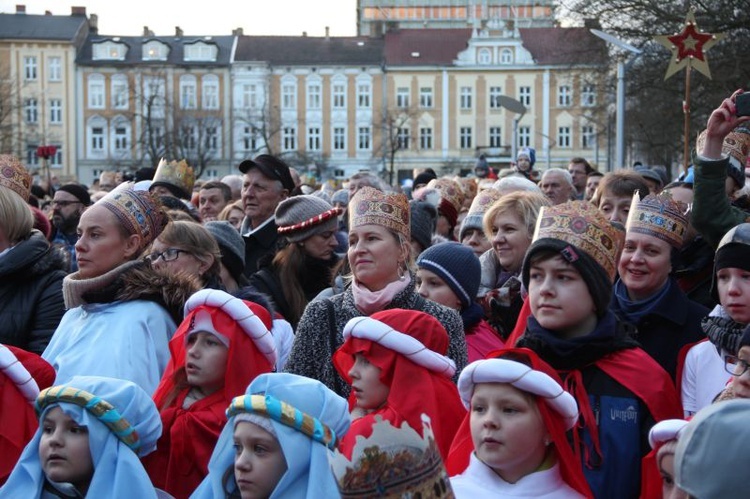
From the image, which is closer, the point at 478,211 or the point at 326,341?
the point at 326,341

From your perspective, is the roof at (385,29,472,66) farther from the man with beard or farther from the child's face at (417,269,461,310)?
the child's face at (417,269,461,310)

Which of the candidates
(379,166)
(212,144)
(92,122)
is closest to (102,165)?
(92,122)

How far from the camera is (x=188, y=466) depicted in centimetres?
468

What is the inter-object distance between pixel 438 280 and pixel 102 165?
267ft

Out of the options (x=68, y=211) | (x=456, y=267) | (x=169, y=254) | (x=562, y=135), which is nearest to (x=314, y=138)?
(x=562, y=135)

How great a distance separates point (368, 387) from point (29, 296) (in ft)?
7.11

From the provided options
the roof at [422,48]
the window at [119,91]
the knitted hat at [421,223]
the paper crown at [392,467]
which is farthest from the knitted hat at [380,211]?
the roof at [422,48]

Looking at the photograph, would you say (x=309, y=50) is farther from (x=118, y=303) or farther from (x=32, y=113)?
(x=118, y=303)

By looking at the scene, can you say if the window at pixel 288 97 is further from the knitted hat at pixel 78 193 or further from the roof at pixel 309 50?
the knitted hat at pixel 78 193

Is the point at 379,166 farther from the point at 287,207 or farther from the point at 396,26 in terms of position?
the point at 287,207

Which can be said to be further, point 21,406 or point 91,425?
point 21,406

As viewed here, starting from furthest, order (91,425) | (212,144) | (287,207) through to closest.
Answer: (212,144)
(287,207)
(91,425)

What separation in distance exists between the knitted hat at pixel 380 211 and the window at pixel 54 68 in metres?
82.7

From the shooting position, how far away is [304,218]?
7.36 meters
